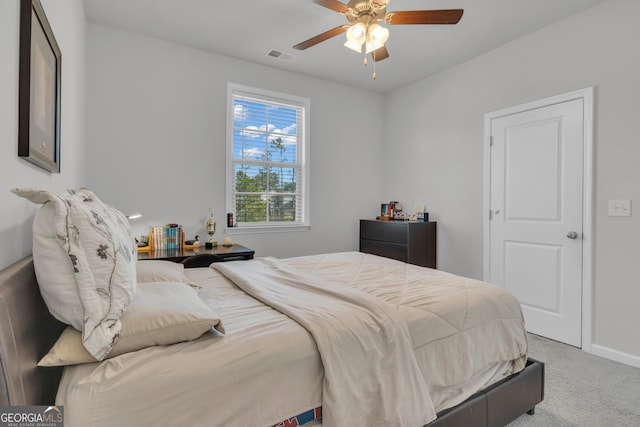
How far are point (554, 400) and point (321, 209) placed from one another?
292 centimetres

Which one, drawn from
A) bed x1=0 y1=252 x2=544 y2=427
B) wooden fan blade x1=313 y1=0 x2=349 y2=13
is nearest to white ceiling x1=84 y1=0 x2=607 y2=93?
wooden fan blade x1=313 y1=0 x2=349 y2=13

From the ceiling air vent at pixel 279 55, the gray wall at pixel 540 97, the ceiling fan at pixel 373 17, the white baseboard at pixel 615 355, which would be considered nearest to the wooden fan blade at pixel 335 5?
the ceiling fan at pixel 373 17

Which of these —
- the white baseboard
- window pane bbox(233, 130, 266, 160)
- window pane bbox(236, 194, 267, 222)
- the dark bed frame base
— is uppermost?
window pane bbox(233, 130, 266, 160)

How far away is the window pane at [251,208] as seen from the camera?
12.4 feet

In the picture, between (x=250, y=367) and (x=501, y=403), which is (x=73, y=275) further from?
(x=501, y=403)

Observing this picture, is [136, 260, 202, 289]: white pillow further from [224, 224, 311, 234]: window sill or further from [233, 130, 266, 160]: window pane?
[233, 130, 266, 160]: window pane

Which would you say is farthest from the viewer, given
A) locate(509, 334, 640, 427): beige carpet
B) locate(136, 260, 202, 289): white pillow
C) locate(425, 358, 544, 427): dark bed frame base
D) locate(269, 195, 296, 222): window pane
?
locate(269, 195, 296, 222): window pane

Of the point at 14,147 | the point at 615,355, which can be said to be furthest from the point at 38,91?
the point at 615,355

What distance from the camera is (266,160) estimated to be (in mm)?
3953

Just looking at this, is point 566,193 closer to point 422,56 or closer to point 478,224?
point 478,224

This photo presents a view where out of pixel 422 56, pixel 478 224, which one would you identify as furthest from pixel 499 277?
pixel 422 56

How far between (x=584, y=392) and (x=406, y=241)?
2.02 meters

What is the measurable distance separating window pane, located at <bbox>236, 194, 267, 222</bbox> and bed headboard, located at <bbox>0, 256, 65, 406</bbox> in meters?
2.70

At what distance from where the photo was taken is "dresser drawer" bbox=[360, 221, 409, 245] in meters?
3.88
